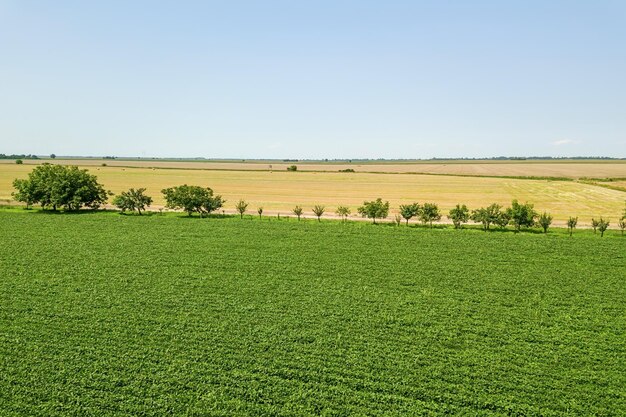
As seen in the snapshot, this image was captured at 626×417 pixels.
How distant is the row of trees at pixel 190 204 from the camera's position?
5253 centimetres

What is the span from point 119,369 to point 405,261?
2578 centimetres

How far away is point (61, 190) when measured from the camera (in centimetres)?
6412

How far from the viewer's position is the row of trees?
5253cm

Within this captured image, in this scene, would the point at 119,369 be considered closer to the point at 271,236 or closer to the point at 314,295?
the point at 314,295

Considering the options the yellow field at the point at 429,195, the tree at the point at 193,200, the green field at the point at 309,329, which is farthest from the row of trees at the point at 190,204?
the yellow field at the point at 429,195

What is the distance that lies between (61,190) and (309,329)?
198ft

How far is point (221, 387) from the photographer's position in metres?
16.7

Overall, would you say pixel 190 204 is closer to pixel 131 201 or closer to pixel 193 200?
pixel 193 200

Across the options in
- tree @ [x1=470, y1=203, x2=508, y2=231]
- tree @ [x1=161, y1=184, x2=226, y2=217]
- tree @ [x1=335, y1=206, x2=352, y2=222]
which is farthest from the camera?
tree @ [x1=335, y1=206, x2=352, y2=222]

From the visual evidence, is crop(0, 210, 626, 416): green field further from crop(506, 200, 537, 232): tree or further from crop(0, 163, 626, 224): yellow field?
crop(0, 163, 626, 224): yellow field

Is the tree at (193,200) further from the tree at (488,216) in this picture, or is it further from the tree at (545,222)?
the tree at (545,222)

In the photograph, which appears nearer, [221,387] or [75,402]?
[75,402]

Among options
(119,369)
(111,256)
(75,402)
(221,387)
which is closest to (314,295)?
(221,387)

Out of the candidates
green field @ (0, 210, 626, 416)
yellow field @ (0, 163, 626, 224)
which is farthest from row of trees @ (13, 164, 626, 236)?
yellow field @ (0, 163, 626, 224)
